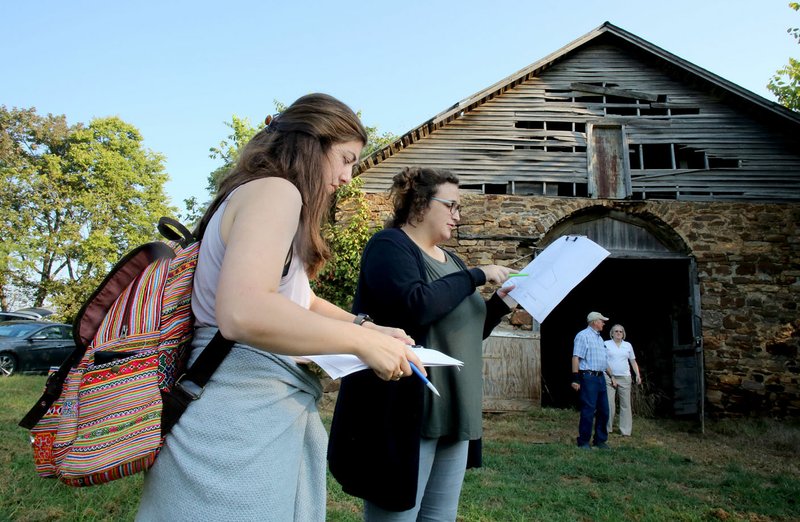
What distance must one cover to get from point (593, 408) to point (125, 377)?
7.56 m

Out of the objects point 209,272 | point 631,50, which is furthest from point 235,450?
point 631,50

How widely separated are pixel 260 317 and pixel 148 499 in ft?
1.63

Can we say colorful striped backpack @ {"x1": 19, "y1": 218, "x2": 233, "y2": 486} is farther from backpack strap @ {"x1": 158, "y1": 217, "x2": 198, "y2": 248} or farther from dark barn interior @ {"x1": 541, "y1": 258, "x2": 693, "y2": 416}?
dark barn interior @ {"x1": 541, "y1": 258, "x2": 693, "y2": 416}

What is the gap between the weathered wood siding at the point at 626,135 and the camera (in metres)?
10.5

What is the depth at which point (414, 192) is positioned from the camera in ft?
8.48

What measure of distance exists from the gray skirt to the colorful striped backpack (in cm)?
4

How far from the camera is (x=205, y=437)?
48.9 inches

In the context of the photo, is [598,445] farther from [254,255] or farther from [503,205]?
[254,255]

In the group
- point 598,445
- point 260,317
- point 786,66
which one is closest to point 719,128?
point 598,445

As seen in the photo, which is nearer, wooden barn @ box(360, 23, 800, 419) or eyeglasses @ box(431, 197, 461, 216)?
eyeglasses @ box(431, 197, 461, 216)

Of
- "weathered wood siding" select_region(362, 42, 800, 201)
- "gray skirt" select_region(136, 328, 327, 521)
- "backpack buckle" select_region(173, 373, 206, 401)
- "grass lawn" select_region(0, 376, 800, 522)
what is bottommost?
"grass lawn" select_region(0, 376, 800, 522)

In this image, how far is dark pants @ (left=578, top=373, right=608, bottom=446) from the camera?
7.74 meters

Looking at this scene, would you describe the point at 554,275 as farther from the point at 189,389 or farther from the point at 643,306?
the point at 643,306

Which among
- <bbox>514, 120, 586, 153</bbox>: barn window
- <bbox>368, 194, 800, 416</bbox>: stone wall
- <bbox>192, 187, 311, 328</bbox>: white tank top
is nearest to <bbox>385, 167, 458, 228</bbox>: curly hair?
<bbox>192, 187, 311, 328</bbox>: white tank top
